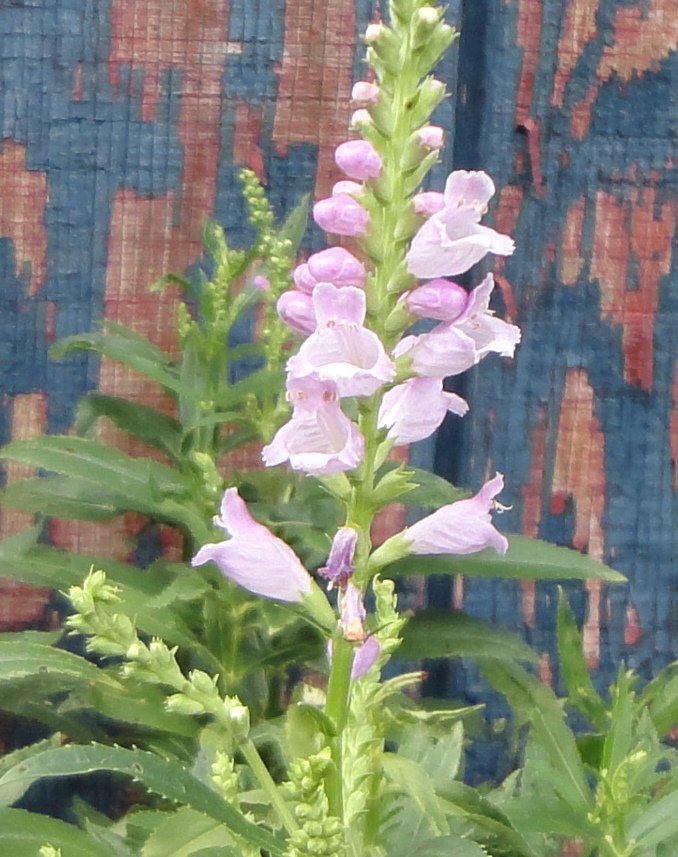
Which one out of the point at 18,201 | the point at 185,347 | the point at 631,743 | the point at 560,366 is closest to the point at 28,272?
the point at 18,201

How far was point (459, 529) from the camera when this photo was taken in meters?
0.48

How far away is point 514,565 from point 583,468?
26 centimetres

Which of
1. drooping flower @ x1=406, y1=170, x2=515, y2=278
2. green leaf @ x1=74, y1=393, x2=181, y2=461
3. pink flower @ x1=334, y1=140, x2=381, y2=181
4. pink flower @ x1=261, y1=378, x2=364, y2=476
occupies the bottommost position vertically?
green leaf @ x1=74, y1=393, x2=181, y2=461

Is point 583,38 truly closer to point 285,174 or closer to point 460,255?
point 285,174

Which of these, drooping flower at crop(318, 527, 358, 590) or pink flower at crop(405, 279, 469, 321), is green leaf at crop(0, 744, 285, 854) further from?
pink flower at crop(405, 279, 469, 321)

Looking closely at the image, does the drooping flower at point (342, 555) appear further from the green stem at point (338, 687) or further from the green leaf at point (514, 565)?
the green leaf at point (514, 565)

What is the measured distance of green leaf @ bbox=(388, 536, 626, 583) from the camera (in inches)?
29.4

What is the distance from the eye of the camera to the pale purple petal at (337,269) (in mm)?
443

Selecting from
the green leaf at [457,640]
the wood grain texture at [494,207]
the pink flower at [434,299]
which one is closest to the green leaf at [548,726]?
the green leaf at [457,640]

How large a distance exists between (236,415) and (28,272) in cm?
30

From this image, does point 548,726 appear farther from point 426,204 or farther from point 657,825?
point 426,204

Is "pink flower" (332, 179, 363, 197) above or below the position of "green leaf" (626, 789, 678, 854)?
above

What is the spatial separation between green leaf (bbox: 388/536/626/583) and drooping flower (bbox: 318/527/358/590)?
0.32m

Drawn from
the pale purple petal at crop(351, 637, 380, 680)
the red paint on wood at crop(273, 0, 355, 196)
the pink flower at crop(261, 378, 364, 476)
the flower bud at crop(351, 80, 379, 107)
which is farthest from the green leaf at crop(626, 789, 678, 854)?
the red paint on wood at crop(273, 0, 355, 196)
